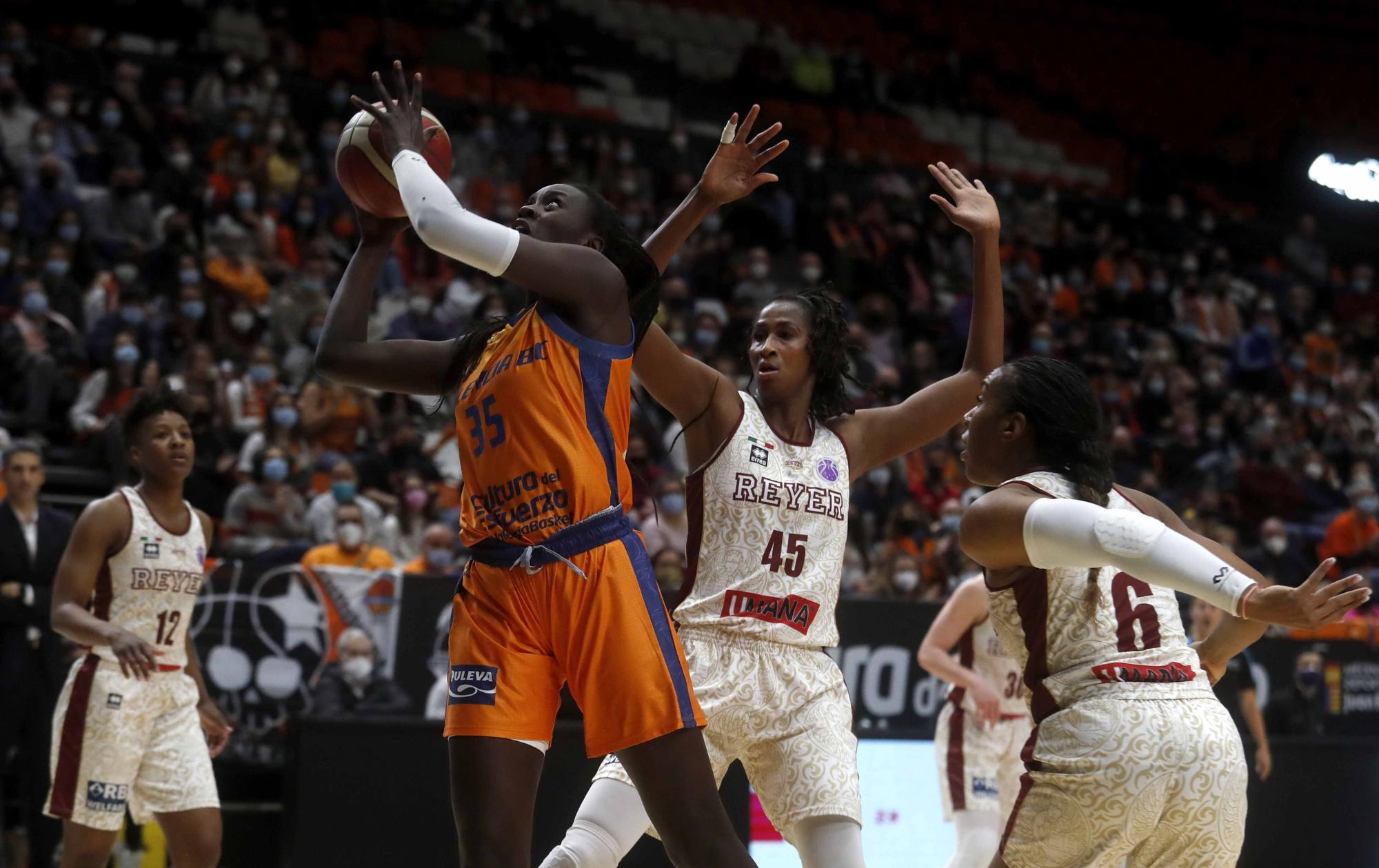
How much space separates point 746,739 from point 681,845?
3.28 feet

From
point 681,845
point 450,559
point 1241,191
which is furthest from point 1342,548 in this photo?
point 681,845

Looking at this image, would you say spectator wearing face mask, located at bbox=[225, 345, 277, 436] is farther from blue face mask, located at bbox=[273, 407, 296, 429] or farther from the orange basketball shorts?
the orange basketball shorts

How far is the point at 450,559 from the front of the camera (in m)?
10.1

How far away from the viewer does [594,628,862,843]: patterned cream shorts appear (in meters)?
4.11

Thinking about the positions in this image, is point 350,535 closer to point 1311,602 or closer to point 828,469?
point 828,469

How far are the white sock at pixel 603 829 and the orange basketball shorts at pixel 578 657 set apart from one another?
72cm

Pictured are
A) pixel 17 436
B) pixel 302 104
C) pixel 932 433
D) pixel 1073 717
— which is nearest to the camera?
pixel 1073 717

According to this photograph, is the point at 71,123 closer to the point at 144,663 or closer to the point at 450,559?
the point at 450,559

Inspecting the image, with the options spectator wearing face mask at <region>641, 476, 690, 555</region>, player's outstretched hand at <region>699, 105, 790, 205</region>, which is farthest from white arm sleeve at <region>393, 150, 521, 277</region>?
spectator wearing face mask at <region>641, 476, 690, 555</region>

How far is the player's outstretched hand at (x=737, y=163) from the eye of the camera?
4320mm

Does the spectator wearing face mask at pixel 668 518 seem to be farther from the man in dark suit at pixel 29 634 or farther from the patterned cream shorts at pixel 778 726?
the patterned cream shorts at pixel 778 726

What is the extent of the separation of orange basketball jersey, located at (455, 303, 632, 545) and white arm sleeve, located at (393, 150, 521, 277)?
236 mm

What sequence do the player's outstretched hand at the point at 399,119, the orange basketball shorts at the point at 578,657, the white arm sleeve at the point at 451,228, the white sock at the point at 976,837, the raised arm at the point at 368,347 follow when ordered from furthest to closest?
the white sock at the point at 976,837, the raised arm at the point at 368,347, the player's outstretched hand at the point at 399,119, the orange basketball shorts at the point at 578,657, the white arm sleeve at the point at 451,228

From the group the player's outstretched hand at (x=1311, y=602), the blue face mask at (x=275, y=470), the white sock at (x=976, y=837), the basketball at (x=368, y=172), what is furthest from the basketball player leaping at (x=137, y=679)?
the blue face mask at (x=275, y=470)
